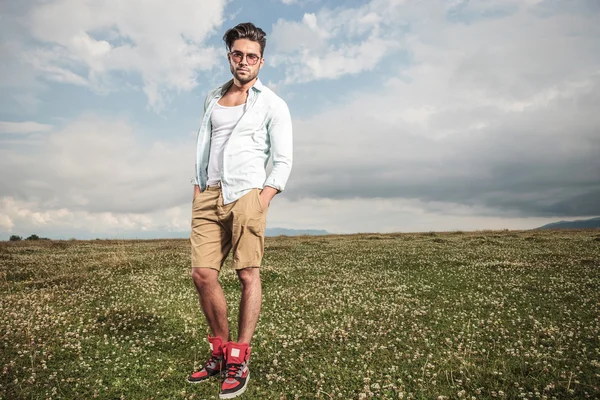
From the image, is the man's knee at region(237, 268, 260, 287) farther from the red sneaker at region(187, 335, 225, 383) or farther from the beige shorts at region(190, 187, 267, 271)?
the red sneaker at region(187, 335, 225, 383)

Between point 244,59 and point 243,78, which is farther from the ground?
point 244,59

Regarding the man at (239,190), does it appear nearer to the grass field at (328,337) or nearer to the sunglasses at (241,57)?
the sunglasses at (241,57)

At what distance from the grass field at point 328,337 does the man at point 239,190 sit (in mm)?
739

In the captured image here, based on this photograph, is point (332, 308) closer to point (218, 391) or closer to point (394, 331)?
point (394, 331)

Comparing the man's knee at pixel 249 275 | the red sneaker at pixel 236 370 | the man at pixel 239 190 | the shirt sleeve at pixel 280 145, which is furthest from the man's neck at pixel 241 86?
the red sneaker at pixel 236 370

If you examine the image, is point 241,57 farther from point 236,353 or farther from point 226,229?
point 236,353

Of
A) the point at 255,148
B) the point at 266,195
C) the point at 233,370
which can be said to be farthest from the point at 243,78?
the point at 233,370

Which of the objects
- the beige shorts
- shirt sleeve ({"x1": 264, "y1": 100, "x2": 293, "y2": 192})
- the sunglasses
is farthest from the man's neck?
the beige shorts

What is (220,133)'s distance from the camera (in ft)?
20.5

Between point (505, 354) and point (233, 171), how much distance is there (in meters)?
6.07

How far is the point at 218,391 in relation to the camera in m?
6.00

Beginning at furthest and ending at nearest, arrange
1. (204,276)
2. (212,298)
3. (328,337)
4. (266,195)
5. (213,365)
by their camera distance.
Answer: (328,337) → (213,365) → (212,298) → (204,276) → (266,195)

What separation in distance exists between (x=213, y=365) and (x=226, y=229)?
2252 mm

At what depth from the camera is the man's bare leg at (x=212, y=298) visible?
235 inches
